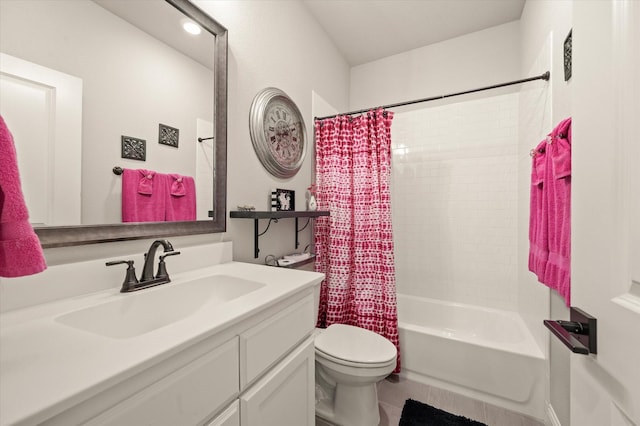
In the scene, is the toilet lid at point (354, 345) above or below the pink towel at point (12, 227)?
below

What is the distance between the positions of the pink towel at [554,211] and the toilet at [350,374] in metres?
0.88

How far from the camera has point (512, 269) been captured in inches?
86.7

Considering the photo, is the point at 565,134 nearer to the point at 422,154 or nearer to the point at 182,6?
the point at 422,154

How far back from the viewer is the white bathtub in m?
1.56

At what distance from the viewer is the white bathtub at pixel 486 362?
5.13 ft

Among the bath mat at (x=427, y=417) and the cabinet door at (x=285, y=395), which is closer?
the cabinet door at (x=285, y=395)

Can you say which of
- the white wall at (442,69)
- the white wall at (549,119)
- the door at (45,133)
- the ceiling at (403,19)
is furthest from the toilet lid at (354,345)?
the ceiling at (403,19)

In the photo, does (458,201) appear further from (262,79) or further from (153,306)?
(153,306)

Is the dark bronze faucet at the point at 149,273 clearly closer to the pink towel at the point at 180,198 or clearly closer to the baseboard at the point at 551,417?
the pink towel at the point at 180,198

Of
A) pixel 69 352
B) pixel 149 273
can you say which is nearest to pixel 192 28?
pixel 149 273

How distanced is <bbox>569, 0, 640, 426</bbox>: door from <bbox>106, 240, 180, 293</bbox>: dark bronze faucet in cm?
119

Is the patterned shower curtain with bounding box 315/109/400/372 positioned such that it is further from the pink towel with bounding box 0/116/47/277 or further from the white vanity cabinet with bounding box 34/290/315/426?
the pink towel with bounding box 0/116/47/277

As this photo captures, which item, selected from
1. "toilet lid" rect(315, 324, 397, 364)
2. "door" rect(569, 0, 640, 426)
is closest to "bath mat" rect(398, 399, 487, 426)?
"toilet lid" rect(315, 324, 397, 364)

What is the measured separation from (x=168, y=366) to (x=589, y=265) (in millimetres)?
893
